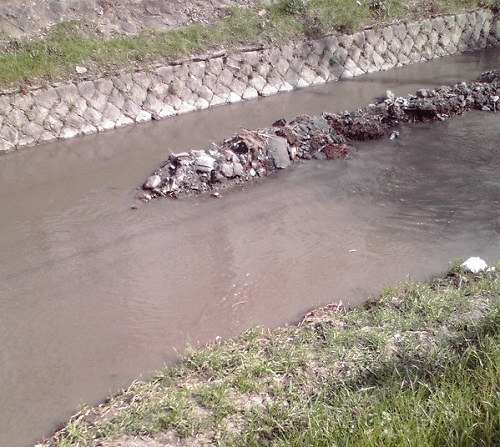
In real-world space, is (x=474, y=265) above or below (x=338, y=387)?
below

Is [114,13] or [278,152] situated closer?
[278,152]

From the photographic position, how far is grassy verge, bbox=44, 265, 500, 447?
287 centimetres

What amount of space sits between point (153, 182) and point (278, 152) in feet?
5.93

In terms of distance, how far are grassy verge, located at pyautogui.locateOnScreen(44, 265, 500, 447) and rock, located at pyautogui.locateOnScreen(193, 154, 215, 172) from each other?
11.5 ft

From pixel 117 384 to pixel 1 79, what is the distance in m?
7.07

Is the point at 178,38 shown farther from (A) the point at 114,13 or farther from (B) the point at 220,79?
(A) the point at 114,13

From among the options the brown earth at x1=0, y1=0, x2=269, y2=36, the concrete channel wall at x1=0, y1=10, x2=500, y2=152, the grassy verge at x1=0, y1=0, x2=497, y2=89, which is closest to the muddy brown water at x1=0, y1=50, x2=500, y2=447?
the concrete channel wall at x1=0, y1=10, x2=500, y2=152

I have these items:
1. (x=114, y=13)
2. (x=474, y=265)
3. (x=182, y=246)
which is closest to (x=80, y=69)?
(x=114, y=13)

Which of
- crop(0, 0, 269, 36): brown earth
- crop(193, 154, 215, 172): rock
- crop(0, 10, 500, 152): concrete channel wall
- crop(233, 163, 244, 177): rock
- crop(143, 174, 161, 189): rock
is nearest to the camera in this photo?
crop(143, 174, 161, 189): rock

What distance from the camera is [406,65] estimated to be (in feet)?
47.6

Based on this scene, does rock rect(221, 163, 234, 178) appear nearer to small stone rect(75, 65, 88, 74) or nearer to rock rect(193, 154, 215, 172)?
rock rect(193, 154, 215, 172)

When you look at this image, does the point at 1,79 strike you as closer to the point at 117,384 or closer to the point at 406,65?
the point at 117,384

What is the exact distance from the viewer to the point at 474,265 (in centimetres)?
522

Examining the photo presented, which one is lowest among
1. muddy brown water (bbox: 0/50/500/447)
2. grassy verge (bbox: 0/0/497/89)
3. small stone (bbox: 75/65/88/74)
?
muddy brown water (bbox: 0/50/500/447)
